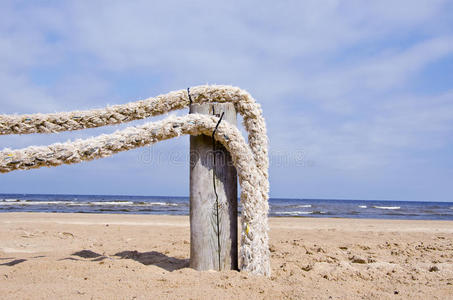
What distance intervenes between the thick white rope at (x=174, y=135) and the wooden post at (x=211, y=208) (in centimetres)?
10

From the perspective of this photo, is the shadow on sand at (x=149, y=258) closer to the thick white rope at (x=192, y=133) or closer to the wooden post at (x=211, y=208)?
the wooden post at (x=211, y=208)

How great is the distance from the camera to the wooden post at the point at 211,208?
8.95ft

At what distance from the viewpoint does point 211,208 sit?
9.02 feet

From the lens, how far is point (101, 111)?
2965 millimetres

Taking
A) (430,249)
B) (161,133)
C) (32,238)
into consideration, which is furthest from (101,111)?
(430,249)

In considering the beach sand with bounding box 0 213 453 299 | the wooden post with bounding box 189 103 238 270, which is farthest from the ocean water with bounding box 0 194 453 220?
the wooden post with bounding box 189 103 238 270

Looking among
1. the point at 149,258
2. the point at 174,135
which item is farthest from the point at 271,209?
the point at 174,135

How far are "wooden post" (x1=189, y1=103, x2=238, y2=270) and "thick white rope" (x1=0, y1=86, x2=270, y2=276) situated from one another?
0.10m

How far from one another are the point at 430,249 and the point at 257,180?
9.64ft

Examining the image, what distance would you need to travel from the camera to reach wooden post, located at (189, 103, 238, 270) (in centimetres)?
273

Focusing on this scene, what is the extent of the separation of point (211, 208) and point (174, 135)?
0.67 m

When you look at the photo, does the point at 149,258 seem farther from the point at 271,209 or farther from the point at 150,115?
the point at 271,209

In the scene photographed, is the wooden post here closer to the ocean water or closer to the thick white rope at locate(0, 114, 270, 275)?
the thick white rope at locate(0, 114, 270, 275)

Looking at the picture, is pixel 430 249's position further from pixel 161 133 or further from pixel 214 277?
pixel 161 133
